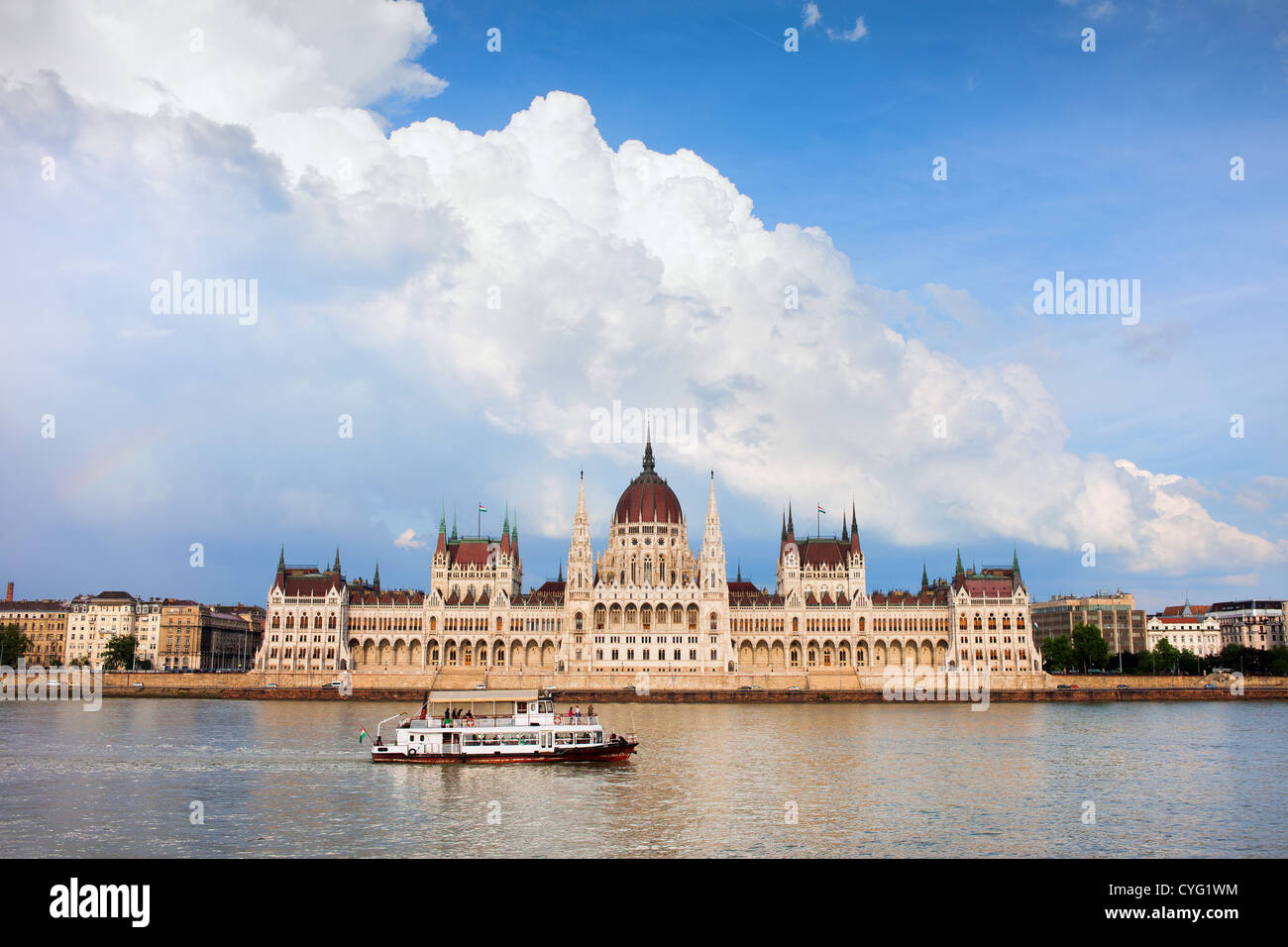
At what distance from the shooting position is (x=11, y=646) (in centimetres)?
13388

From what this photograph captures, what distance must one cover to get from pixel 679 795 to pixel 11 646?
399 ft

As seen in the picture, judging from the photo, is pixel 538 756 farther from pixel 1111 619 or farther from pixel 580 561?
pixel 1111 619

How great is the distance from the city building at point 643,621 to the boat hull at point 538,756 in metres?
69.8

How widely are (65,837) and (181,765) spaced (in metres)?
18.2

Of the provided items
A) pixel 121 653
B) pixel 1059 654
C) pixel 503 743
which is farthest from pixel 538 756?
pixel 1059 654

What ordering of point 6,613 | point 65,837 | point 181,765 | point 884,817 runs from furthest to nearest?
point 6,613, point 181,765, point 884,817, point 65,837

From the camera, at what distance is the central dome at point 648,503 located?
137 meters

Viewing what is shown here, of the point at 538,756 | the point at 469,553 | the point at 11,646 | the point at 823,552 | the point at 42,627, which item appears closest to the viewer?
the point at 538,756

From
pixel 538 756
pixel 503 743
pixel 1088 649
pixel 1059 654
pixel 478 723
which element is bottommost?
pixel 1059 654

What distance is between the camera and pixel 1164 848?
3306cm

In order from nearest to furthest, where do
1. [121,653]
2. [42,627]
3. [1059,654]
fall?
[121,653]
[1059,654]
[42,627]

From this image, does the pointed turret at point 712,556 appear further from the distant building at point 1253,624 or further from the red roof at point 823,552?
the distant building at point 1253,624
